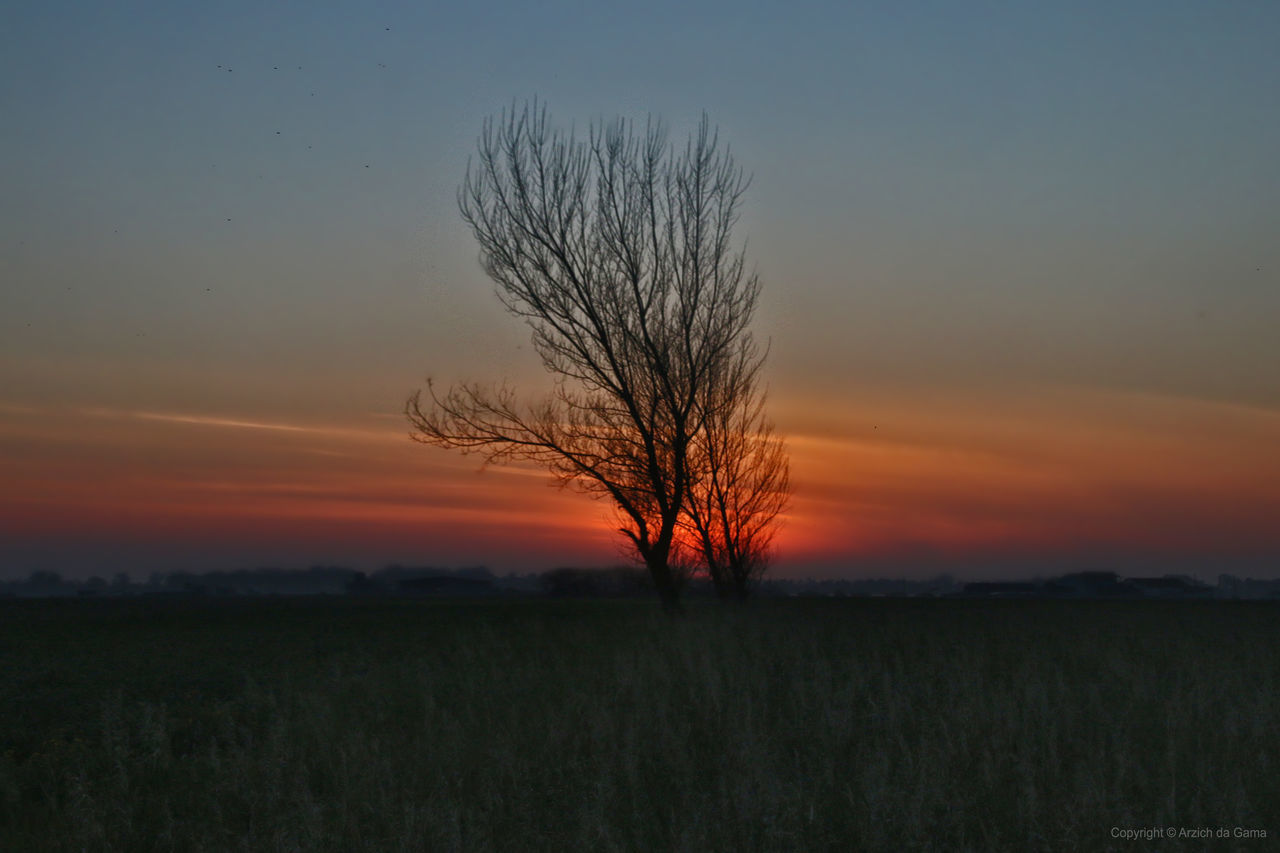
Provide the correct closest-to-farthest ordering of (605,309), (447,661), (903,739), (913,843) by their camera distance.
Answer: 1. (913,843)
2. (903,739)
3. (447,661)
4. (605,309)

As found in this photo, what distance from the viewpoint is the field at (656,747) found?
8.16m

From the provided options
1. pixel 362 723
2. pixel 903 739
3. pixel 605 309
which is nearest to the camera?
pixel 903 739

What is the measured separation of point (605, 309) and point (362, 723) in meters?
12.4

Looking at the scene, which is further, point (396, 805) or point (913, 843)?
point (396, 805)

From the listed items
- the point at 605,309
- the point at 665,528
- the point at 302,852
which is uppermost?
the point at 605,309

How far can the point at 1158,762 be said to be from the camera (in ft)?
31.5

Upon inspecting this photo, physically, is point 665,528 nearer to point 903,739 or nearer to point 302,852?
point 903,739

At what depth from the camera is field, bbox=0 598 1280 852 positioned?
8156 mm

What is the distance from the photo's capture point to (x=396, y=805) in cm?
896

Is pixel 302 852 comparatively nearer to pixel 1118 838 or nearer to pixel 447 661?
pixel 1118 838

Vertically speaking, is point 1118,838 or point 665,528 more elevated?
point 665,528

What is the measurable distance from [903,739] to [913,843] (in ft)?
10.1

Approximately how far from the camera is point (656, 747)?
10.4 metres

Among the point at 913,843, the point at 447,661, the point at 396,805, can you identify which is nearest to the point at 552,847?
the point at 396,805
